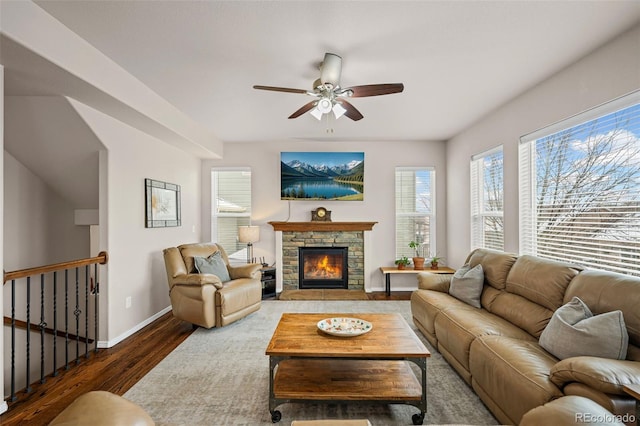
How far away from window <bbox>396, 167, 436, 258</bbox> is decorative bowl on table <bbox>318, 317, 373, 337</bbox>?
123 inches

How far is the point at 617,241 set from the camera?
7.78 feet

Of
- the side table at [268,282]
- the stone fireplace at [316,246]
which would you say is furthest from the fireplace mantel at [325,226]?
the side table at [268,282]

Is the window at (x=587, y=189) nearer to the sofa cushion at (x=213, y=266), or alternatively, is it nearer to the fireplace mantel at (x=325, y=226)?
the fireplace mantel at (x=325, y=226)

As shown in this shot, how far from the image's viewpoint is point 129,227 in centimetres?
355

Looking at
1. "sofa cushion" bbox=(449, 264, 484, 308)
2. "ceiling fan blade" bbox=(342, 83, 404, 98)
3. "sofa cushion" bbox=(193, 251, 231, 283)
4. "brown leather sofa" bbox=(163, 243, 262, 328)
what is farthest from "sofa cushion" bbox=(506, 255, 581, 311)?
"sofa cushion" bbox=(193, 251, 231, 283)

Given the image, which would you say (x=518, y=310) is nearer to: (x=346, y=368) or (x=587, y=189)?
(x=587, y=189)

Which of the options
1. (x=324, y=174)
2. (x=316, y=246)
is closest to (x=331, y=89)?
(x=324, y=174)

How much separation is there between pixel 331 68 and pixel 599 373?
97.9 inches

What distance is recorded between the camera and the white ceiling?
1956 mm

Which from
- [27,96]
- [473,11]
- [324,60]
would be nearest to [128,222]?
[27,96]

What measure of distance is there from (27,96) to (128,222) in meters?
1.44

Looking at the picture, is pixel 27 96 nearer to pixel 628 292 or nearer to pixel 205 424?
pixel 205 424

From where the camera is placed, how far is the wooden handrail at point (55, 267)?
7.50 feet

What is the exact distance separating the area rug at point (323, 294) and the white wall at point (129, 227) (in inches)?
70.2
